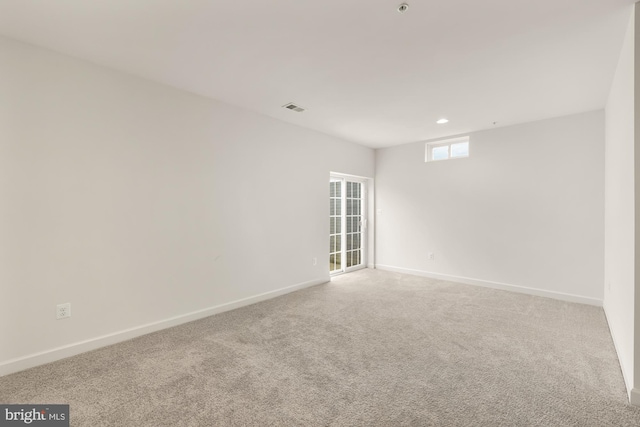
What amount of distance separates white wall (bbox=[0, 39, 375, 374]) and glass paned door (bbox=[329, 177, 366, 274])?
1.54 m

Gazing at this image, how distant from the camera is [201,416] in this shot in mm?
1749

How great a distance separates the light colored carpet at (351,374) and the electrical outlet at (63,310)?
0.37m

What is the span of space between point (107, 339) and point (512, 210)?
17.4ft

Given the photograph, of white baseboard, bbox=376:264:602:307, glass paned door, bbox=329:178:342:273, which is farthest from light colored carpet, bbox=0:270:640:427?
glass paned door, bbox=329:178:342:273

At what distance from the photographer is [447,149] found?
17.2 feet

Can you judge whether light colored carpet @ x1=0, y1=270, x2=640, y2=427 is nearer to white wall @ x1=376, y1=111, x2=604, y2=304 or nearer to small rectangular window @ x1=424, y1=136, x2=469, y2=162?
white wall @ x1=376, y1=111, x2=604, y2=304

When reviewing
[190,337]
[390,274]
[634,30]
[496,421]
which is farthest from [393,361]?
[390,274]

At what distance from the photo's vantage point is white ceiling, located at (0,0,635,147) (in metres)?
1.90

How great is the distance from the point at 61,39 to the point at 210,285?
2596 millimetres

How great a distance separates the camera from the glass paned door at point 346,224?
5.51 m

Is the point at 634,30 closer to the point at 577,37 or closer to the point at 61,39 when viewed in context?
the point at 577,37

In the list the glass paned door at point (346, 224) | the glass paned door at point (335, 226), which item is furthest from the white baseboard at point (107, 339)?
the glass paned door at point (346, 224)

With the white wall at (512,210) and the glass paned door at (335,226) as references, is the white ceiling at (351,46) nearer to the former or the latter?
the white wall at (512,210)

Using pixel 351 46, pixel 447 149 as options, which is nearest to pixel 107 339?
pixel 351 46
